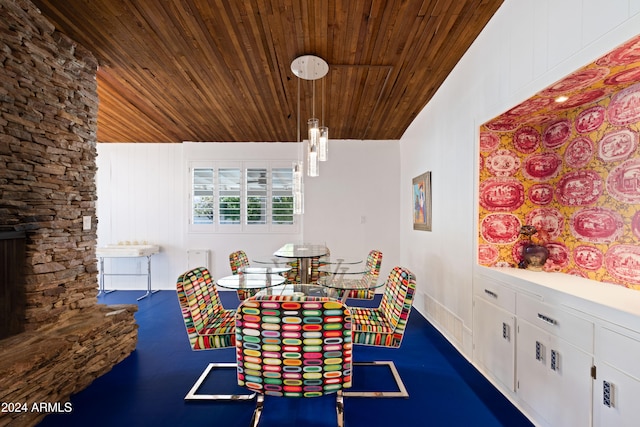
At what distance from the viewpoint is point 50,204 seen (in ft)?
6.98

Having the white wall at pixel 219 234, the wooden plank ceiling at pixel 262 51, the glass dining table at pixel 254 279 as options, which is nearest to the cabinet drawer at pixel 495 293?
the glass dining table at pixel 254 279

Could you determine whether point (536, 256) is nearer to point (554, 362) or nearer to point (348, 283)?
point (554, 362)

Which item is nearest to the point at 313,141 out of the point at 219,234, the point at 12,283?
the point at 12,283

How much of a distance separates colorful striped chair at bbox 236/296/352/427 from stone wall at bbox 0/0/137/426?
1.38 m

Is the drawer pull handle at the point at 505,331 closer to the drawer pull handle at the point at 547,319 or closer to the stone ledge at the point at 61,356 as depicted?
the drawer pull handle at the point at 547,319

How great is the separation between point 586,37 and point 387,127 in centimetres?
317

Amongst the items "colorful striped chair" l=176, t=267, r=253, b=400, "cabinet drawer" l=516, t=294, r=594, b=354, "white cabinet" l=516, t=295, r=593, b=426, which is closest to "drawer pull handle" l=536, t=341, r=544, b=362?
"white cabinet" l=516, t=295, r=593, b=426

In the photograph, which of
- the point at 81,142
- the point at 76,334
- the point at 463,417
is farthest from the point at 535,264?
the point at 81,142

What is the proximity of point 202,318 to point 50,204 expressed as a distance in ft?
4.73

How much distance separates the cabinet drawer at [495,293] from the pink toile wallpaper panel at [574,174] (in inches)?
7.1

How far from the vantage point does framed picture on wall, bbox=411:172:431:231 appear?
354cm

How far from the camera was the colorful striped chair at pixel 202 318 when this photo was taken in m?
1.93

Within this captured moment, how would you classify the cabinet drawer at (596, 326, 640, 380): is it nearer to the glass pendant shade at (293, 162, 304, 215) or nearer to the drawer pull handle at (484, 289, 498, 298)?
the drawer pull handle at (484, 289, 498, 298)

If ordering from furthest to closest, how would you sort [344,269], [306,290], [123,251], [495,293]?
[123,251] < [344,269] < [306,290] < [495,293]
